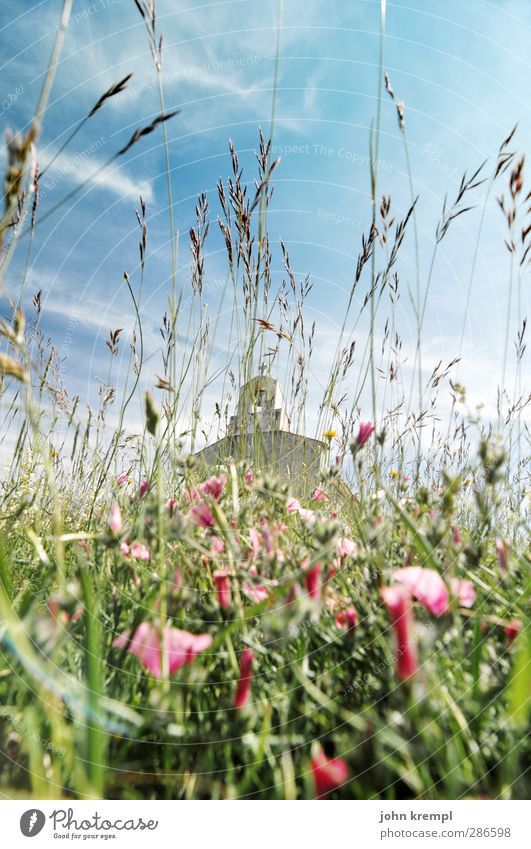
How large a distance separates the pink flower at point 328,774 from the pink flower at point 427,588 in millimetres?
210

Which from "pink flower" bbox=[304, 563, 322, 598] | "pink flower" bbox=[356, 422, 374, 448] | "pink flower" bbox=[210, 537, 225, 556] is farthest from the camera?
"pink flower" bbox=[356, 422, 374, 448]

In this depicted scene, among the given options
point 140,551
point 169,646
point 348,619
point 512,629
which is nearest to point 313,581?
point 348,619

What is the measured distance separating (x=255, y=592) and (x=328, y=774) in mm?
277

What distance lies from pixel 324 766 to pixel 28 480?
184cm

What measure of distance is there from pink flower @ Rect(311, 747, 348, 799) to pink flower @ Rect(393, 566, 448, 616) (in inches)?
8.3

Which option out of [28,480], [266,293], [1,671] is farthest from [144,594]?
[266,293]

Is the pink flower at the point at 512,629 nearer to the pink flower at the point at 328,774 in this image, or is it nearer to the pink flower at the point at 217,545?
Result: the pink flower at the point at 328,774

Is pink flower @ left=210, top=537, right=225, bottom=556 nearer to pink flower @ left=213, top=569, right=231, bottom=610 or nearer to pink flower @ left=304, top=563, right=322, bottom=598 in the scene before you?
pink flower @ left=213, top=569, right=231, bottom=610

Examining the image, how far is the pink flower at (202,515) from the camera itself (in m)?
0.91

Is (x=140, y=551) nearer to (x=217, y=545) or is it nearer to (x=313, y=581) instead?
(x=217, y=545)

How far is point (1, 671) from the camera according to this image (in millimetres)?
640

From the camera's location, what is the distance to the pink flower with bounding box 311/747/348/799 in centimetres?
47

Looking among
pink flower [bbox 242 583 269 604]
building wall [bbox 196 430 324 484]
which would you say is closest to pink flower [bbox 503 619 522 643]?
pink flower [bbox 242 583 269 604]
